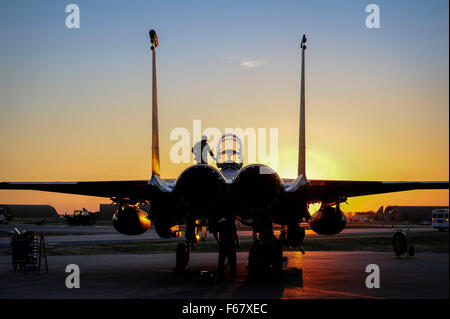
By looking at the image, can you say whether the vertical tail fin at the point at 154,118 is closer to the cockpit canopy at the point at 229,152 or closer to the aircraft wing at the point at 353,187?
the cockpit canopy at the point at 229,152

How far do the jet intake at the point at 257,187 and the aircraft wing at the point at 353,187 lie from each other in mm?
1370

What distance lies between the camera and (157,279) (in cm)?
1243

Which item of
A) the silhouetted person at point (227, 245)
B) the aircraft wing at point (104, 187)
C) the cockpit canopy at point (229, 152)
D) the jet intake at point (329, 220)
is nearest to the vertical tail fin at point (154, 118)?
the aircraft wing at point (104, 187)

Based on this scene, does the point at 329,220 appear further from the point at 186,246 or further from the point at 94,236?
the point at 94,236

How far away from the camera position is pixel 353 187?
1112cm

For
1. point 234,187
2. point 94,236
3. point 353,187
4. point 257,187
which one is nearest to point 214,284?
point 234,187

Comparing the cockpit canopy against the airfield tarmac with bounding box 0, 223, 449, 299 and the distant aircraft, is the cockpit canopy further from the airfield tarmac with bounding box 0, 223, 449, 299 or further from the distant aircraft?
the airfield tarmac with bounding box 0, 223, 449, 299

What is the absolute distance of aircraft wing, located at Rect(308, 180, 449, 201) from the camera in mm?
10844

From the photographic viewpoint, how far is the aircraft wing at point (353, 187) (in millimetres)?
10844
